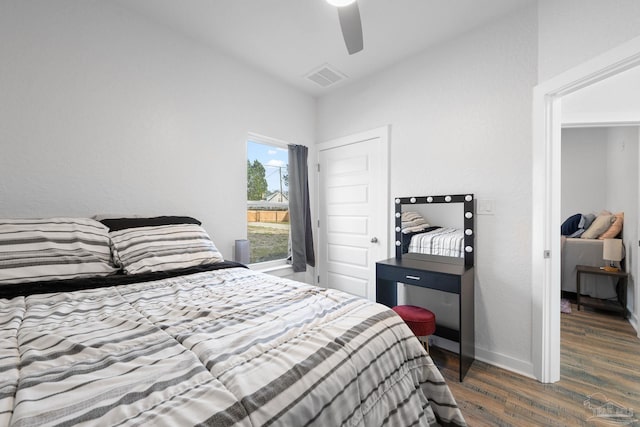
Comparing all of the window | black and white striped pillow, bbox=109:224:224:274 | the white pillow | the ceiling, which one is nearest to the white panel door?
the window

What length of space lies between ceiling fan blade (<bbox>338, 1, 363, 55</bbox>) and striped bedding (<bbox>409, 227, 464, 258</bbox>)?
1.65 m

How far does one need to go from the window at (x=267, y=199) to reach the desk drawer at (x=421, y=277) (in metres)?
1.39

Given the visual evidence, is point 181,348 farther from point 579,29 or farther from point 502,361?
point 579,29

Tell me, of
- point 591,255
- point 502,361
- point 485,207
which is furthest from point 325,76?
point 591,255

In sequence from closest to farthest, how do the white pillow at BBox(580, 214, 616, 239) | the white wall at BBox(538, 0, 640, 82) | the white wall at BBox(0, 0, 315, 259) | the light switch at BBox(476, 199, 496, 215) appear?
the white wall at BBox(538, 0, 640, 82), the white wall at BBox(0, 0, 315, 259), the light switch at BBox(476, 199, 496, 215), the white pillow at BBox(580, 214, 616, 239)

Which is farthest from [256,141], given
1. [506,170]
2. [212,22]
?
[506,170]

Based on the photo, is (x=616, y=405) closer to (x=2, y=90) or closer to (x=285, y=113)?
(x=285, y=113)

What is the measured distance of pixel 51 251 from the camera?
Answer: 55.0 inches

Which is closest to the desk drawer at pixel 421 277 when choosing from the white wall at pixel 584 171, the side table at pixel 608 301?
the side table at pixel 608 301

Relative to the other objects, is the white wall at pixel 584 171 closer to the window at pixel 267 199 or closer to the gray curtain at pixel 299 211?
the gray curtain at pixel 299 211

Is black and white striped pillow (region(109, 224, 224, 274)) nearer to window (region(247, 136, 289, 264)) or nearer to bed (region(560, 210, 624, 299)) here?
window (region(247, 136, 289, 264))

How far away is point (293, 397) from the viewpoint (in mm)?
659

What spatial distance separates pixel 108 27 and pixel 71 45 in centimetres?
31

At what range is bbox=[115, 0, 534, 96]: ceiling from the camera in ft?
6.68
